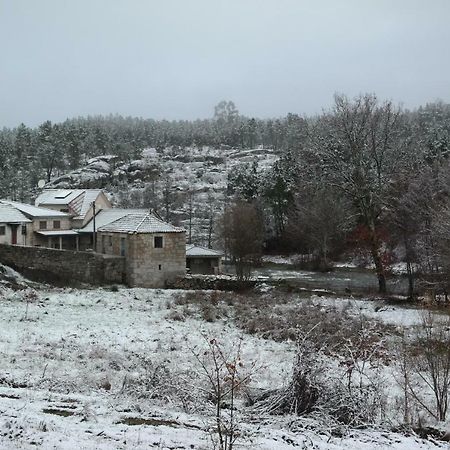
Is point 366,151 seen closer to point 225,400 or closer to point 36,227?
point 225,400

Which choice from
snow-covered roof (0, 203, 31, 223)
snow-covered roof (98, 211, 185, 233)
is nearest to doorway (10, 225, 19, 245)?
snow-covered roof (0, 203, 31, 223)

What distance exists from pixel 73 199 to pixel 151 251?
1547 cm

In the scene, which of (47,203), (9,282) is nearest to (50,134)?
(47,203)

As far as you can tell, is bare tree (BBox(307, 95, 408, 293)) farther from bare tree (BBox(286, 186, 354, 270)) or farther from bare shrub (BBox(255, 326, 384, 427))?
bare tree (BBox(286, 186, 354, 270))

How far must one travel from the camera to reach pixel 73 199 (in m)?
42.2

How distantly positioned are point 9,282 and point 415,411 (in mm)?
19422

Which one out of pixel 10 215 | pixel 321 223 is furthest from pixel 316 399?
pixel 321 223

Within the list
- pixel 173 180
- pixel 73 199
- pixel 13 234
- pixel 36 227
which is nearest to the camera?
pixel 13 234

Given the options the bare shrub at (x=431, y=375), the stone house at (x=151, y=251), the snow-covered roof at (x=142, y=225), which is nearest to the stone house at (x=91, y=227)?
the snow-covered roof at (x=142, y=225)

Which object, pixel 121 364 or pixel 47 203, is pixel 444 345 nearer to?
pixel 121 364

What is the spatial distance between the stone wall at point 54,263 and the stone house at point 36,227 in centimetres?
779

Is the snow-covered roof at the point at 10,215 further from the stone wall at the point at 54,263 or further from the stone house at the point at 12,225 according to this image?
the stone wall at the point at 54,263

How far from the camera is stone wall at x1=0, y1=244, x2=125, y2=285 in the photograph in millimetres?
27016

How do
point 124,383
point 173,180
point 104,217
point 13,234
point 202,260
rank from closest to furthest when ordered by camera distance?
point 124,383, point 13,234, point 202,260, point 104,217, point 173,180
